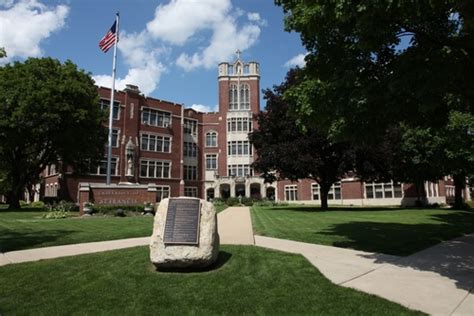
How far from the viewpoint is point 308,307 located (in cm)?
553

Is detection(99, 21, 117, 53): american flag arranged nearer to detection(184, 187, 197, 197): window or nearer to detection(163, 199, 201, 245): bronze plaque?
detection(163, 199, 201, 245): bronze plaque

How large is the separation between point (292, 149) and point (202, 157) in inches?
1356

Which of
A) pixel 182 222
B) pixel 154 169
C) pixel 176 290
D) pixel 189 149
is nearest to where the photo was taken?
pixel 176 290

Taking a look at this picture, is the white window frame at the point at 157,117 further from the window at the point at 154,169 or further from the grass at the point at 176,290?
the grass at the point at 176,290

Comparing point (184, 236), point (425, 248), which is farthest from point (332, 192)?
point (184, 236)

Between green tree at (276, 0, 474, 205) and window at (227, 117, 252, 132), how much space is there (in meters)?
50.8

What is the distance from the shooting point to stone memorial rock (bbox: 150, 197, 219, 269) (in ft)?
24.6

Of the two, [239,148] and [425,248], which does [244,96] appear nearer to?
[239,148]

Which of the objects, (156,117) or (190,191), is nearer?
(156,117)

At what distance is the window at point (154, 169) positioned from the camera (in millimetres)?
53938

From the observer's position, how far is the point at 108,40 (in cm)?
2994

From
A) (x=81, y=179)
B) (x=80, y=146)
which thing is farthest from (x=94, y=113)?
(x=81, y=179)

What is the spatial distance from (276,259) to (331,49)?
5.44m

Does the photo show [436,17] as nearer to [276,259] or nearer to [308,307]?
[276,259]
